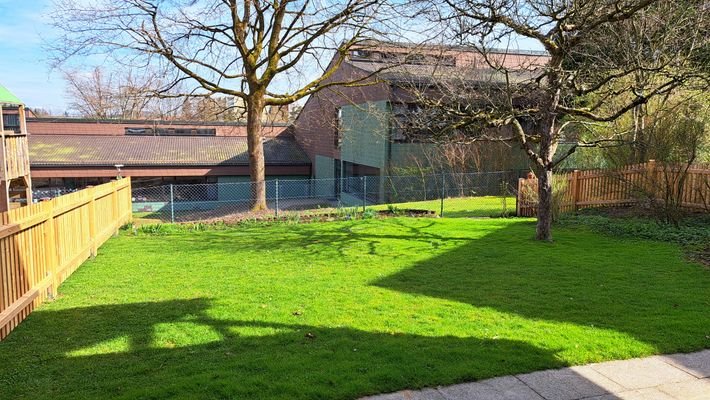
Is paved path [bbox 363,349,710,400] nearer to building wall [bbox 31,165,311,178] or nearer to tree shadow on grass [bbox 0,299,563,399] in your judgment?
tree shadow on grass [bbox 0,299,563,399]

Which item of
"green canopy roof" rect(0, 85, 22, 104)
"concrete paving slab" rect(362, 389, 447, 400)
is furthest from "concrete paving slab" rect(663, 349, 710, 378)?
"green canopy roof" rect(0, 85, 22, 104)

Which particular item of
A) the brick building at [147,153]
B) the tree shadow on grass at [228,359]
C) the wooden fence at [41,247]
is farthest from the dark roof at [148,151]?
the tree shadow on grass at [228,359]

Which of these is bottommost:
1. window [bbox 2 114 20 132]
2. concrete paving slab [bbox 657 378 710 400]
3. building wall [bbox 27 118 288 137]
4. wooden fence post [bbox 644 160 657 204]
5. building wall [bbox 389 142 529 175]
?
concrete paving slab [bbox 657 378 710 400]

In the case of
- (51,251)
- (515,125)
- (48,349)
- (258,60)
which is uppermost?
(258,60)

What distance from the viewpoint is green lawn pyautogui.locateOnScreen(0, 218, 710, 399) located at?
3.74 metres

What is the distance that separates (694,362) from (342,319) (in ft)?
10.5

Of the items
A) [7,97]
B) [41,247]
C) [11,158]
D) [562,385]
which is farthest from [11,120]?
[562,385]

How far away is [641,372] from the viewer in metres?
3.92

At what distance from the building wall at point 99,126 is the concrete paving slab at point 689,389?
32.1m

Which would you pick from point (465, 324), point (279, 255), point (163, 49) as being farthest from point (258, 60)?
point (465, 324)

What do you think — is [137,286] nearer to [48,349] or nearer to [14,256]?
[14,256]

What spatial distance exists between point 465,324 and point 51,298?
5.15m

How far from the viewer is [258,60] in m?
17.5

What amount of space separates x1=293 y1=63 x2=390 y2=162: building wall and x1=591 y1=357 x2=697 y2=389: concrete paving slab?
18.9 meters
